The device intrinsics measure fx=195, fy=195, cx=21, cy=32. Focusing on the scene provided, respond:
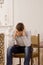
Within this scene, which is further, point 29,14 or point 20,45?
point 29,14

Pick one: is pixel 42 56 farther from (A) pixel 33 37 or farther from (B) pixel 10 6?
(B) pixel 10 6

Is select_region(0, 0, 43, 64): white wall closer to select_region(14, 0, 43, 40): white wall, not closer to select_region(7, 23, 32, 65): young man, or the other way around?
select_region(14, 0, 43, 40): white wall

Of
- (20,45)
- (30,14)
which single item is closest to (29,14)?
(30,14)

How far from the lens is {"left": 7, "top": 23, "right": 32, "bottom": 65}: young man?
3578mm

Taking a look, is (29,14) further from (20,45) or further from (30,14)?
(20,45)

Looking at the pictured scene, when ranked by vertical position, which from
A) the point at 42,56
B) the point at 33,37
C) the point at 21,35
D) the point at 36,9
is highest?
the point at 36,9

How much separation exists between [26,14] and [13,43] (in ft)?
4.24

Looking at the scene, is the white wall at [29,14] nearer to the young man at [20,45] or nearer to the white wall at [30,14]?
the white wall at [30,14]

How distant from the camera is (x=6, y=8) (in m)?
4.73

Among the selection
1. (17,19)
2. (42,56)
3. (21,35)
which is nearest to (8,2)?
(17,19)

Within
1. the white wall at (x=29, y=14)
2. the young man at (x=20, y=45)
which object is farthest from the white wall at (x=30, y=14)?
the young man at (x=20, y=45)

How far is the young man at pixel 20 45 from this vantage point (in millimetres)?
3578

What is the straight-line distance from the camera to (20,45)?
12.1 feet

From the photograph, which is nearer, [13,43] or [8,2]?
[13,43]
